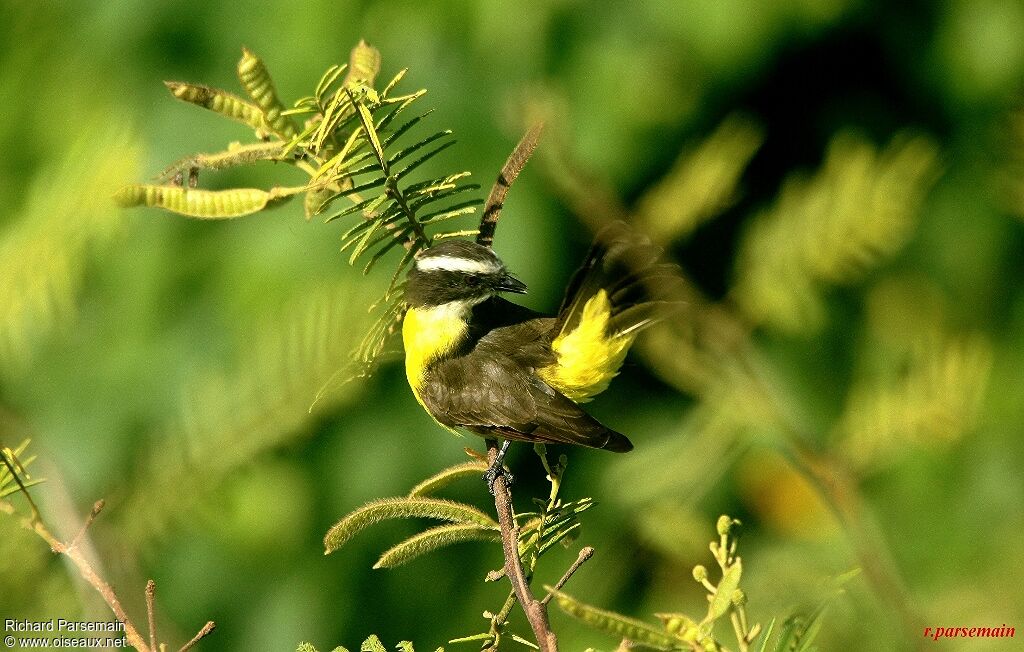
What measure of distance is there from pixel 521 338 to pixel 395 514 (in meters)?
1.11

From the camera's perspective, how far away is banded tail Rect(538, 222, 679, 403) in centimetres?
131

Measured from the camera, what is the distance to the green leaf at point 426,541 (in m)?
0.93

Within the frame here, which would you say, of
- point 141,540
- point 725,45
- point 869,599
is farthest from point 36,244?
point 725,45

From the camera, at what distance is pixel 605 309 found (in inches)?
64.2

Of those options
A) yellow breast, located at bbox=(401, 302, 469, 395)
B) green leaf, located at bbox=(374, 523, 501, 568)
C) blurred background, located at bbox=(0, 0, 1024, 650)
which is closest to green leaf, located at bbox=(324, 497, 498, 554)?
green leaf, located at bbox=(374, 523, 501, 568)

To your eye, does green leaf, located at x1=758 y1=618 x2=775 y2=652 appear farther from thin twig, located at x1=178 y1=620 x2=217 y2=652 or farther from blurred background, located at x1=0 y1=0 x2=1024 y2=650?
blurred background, located at x1=0 y1=0 x2=1024 y2=650

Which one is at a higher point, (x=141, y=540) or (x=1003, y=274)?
(x=141, y=540)

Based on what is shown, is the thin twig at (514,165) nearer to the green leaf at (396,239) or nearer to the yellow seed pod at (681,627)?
the green leaf at (396,239)

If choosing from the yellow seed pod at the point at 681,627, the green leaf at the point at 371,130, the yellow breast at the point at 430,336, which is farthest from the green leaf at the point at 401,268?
the yellow breast at the point at 430,336

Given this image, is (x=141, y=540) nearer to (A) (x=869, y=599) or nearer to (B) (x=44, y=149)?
(A) (x=869, y=599)

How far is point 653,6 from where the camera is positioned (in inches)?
125

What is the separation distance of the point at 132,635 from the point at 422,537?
0.23m

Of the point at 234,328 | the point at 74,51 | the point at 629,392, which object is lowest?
the point at 629,392

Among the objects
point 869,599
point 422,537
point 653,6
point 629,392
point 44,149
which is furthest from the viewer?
point 629,392
